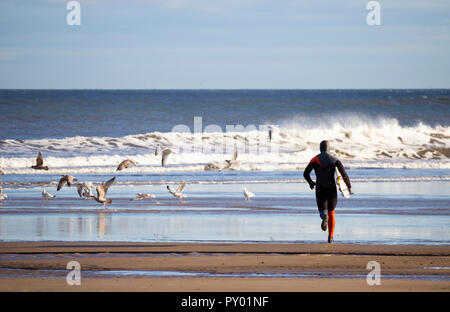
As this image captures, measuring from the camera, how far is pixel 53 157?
99.9 feet

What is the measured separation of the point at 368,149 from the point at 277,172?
12.1 meters

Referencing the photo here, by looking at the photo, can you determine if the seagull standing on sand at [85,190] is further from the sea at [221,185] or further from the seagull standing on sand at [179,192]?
the seagull standing on sand at [179,192]

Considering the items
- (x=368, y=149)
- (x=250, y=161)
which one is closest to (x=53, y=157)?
(x=250, y=161)

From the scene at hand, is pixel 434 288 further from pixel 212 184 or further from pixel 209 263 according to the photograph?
pixel 212 184

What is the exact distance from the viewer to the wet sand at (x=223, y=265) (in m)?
8.00
